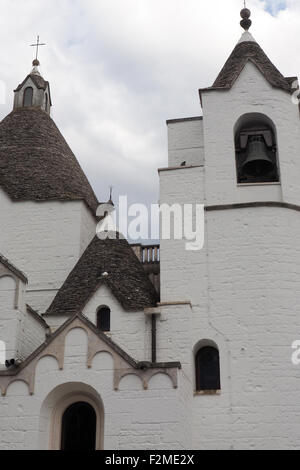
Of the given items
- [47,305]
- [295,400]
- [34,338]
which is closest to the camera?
[295,400]

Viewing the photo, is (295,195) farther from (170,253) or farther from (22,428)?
(22,428)

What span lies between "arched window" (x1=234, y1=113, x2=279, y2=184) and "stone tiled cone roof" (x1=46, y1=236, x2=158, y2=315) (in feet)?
14.1

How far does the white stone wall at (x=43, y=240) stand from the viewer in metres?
22.1

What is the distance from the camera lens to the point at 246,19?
24266 millimetres

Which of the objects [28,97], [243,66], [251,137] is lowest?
[251,137]

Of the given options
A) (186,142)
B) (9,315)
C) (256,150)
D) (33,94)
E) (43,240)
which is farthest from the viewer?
(33,94)

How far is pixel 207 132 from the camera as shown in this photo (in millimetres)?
20641

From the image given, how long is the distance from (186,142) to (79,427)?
1015 cm

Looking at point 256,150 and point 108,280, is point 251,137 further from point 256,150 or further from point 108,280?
point 108,280

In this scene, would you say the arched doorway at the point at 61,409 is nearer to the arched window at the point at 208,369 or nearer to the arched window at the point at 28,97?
the arched window at the point at 208,369

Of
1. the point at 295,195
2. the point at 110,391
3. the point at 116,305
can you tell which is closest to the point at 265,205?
the point at 295,195

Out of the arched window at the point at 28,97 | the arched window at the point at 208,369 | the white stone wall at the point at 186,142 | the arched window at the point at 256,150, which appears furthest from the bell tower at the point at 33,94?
the arched window at the point at 208,369

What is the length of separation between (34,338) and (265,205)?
7.54m

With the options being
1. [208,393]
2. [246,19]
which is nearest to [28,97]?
[246,19]
